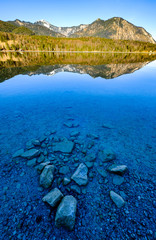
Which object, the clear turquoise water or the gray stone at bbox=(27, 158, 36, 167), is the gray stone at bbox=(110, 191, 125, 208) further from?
the gray stone at bbox=(27, 158, 36, 167)

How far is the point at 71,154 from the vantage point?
20.3 feet

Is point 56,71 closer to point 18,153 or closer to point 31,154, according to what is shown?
point 18,153

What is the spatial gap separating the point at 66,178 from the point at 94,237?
78.3 inches

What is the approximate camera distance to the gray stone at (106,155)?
5.81 m

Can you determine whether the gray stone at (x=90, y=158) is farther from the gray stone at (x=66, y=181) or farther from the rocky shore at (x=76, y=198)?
the gray stone at (x=66, y=181)

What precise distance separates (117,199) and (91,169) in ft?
5.32

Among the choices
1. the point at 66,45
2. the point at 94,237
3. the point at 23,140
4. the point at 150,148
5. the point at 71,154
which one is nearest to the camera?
the point at 94,237

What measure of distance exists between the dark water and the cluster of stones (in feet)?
0.72

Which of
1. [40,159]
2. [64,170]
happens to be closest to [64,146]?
[40,159]

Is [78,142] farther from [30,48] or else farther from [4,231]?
[30,48]

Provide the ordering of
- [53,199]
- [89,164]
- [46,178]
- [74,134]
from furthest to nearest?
[74,134]
[89,164]
[46,178]
[53,199]

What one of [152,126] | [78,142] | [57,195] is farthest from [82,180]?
[152,126]

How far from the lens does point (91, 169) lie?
5344 millimetres

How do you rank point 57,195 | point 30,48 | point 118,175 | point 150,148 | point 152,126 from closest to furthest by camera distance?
1. point 57,195
2. point 118,175
3. point 150,148
4. point 152,126
5. point 30,48
